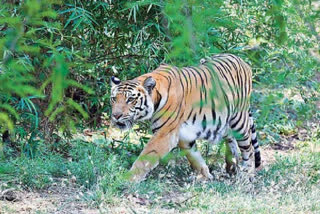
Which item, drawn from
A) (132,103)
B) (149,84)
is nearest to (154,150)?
(132,103)

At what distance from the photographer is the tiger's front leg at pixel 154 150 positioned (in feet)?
18.0

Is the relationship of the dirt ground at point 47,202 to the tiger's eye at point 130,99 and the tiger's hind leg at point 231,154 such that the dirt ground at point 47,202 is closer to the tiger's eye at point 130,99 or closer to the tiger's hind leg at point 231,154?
the tiger's eye at point 130,99

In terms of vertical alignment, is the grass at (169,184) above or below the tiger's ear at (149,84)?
below

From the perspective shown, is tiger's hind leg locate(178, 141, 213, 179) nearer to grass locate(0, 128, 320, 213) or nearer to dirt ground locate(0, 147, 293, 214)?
grass locate(0, 128, 320, 213)

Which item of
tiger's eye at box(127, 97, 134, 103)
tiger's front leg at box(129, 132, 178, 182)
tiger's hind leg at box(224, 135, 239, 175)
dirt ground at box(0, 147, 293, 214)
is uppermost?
tiger's eye at box(127, 97, 134, 103)

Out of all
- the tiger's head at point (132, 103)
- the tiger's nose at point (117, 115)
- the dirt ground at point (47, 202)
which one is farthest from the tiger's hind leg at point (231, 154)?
the dirt ground at point (47, 202)

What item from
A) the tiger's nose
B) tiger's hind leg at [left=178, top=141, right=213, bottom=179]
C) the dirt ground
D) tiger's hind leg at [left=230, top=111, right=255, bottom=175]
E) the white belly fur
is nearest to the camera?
the dirt ground

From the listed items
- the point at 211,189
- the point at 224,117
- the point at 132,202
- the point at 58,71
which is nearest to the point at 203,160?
the point at 224,117

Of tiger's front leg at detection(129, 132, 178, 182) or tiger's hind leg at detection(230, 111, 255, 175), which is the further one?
tiger's hind leg at detection(230, 111, 255, 175)

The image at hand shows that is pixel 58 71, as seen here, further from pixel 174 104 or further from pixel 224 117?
pixel 224 117

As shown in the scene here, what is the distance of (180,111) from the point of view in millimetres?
5688

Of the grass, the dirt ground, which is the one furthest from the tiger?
the dirt ground

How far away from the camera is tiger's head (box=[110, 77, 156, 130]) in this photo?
17.9 ft

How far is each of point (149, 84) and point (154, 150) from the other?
1.80 feet
